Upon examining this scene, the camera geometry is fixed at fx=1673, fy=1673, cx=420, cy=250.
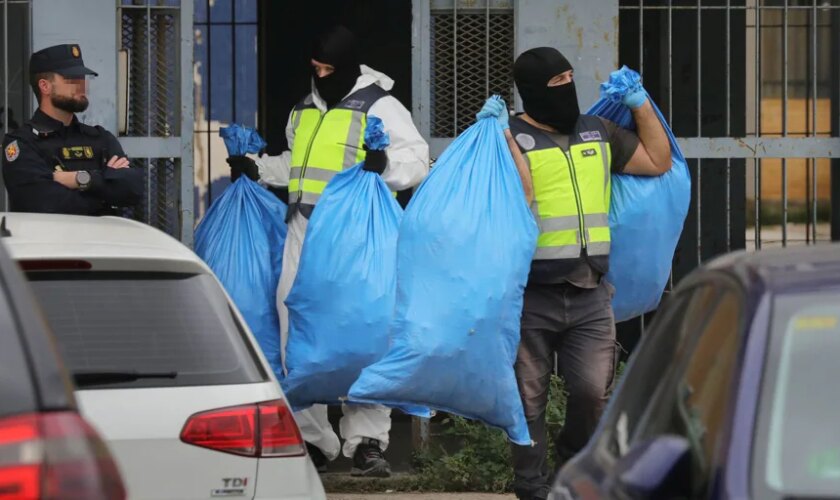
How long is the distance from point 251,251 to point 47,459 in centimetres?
461

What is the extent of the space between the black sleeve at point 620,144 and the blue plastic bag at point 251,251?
5.77ft

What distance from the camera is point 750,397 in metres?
3.08

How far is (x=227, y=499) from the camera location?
4383 millimetres

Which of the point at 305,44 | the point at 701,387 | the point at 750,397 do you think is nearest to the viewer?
the point at 750,397

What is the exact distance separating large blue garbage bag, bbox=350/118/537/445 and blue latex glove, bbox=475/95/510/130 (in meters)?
0.22

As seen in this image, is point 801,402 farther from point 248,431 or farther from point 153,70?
point 153,70

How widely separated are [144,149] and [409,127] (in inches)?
50.5

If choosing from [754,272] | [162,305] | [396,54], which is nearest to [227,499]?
[162,305]

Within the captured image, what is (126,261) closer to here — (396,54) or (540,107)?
(540,107)

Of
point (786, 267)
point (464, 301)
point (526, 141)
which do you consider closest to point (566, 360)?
point (464, 301)

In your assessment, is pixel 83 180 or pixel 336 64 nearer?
pixel 83 180

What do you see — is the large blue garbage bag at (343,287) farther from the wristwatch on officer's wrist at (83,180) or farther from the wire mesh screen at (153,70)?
the wire mesh screen at (153,70)

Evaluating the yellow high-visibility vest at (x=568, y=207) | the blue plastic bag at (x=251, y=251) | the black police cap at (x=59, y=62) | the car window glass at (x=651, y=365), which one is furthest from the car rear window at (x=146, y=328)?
the blue plastic bag at (x=251, y=251)

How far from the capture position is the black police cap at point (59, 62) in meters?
7.10
